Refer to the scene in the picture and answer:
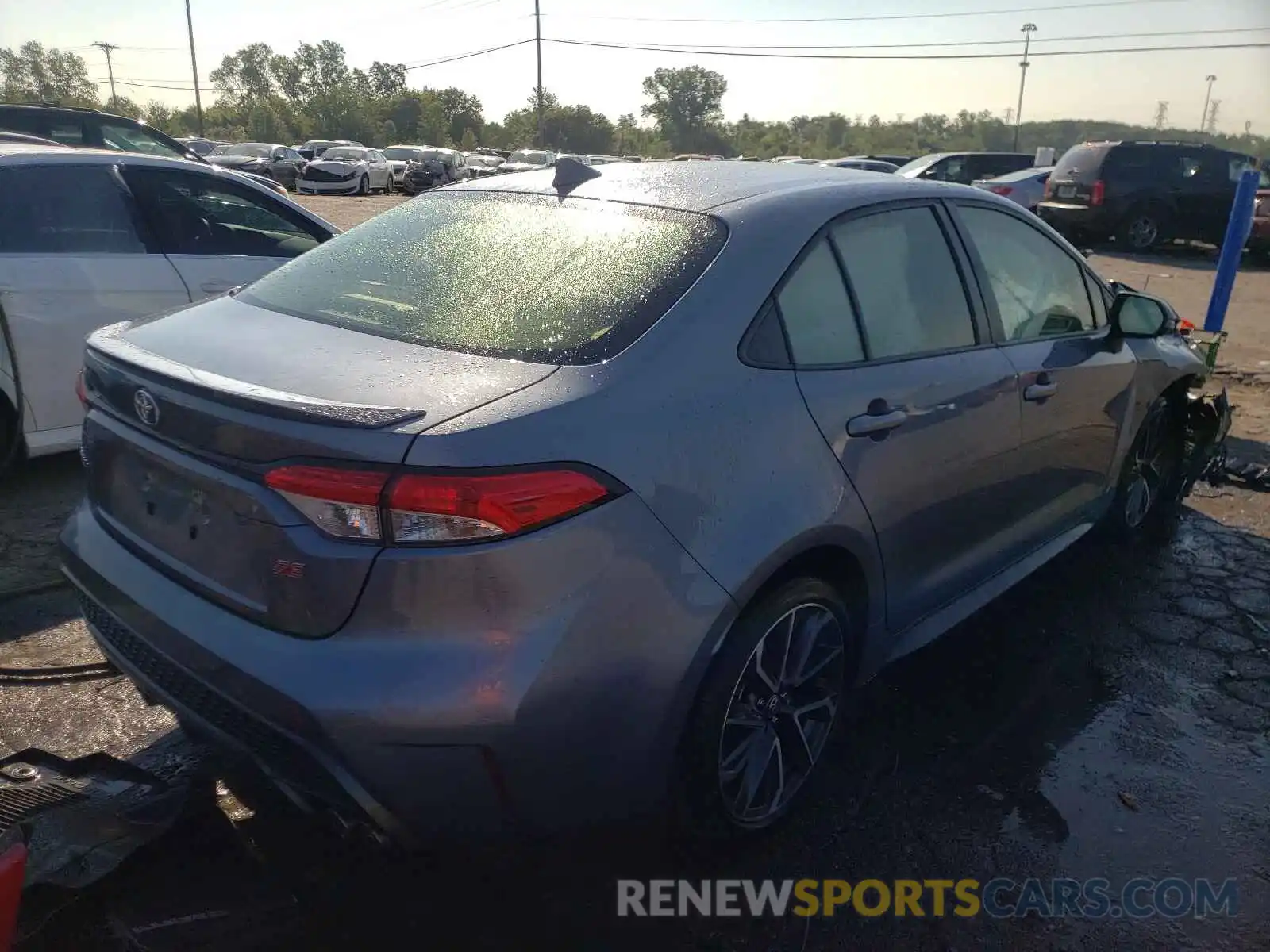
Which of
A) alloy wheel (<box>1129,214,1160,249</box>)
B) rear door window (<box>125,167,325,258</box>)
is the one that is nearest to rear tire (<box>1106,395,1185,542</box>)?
rear door window (<box>125,167,325,258</box>)

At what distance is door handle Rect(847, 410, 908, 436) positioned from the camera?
8.16 feet

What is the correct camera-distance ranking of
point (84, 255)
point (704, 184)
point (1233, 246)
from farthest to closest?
point (1233, 246), point (84, 255), point (704, 184)

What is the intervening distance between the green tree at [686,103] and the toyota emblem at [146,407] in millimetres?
79891

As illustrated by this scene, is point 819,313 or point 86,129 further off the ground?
point 86,129

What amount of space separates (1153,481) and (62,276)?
519cm

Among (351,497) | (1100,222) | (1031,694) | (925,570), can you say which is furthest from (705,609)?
(1100,222)

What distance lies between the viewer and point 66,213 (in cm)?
455

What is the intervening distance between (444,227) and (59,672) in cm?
197

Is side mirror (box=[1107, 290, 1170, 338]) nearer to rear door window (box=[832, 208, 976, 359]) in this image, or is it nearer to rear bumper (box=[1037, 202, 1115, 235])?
rear door window (box=[832, 208, 976, 359])

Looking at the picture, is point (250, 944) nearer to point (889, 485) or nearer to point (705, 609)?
point (705, 609)

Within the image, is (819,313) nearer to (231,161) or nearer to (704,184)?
(704,184)

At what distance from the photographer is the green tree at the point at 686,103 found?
77875 millimetres

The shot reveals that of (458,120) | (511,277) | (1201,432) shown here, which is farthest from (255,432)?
(458,120)

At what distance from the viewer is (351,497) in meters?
1.81
